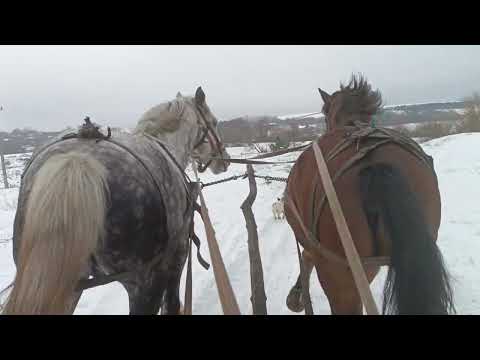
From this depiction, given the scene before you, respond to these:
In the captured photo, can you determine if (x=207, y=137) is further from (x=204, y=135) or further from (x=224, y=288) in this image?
(x=224, y=288)

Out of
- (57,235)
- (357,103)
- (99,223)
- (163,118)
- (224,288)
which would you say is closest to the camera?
(224,288)

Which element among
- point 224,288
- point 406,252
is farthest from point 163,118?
point 406,252

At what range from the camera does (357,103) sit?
259 cm

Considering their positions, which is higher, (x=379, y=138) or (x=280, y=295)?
(x=379, y=138)

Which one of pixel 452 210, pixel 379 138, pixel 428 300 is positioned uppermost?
pixel 379 138

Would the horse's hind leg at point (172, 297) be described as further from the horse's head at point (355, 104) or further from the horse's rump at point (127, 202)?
the horse's head at point (355, 104)

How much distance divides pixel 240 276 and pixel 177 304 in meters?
1.95

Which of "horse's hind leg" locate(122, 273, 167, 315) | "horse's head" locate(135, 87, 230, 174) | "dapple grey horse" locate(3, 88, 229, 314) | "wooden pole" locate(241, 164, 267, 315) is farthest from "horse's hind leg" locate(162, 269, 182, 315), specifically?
"horse's head" locate(135, 87, 230, 174)

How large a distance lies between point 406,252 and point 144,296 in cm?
153

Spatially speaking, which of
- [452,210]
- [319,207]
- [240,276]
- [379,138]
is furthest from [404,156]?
[452,210]

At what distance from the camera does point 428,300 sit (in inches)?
54.0

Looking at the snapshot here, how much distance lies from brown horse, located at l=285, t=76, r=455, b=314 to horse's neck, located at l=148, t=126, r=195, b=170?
129 cm

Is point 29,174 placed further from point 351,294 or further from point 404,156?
point 404,156
